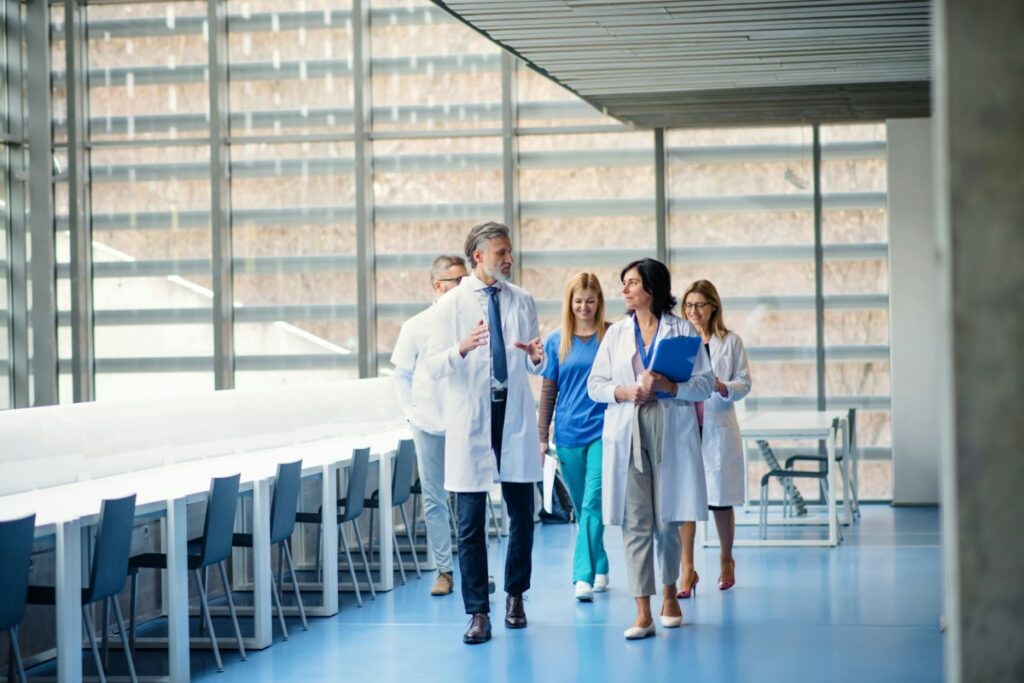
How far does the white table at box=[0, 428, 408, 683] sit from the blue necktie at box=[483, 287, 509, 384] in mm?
1210

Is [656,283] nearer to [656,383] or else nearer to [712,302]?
[656,383]

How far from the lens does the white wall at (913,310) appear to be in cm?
1065

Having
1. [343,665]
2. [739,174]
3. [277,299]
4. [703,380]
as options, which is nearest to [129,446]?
[343,665]

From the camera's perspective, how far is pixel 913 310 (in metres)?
10.7

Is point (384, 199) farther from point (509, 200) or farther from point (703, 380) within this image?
point (703, 380)

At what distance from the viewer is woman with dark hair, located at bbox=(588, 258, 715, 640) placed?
5.91 metres

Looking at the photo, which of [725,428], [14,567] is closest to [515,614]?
[725,428]

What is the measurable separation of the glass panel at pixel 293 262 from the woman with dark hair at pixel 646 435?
613 cm

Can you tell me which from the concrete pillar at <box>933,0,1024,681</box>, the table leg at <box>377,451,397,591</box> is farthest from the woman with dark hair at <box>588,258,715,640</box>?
the concrete pillar at <box>933,0,1024,681</box>

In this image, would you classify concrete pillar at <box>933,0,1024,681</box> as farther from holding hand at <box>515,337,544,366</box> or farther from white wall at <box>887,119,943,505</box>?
white wall at <box>887,119,943,505</box>

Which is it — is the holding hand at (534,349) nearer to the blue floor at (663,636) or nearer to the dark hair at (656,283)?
the dark hair at (656,283)

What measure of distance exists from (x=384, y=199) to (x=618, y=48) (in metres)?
4.72

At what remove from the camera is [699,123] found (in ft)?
35.1

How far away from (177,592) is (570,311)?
2.56 m
